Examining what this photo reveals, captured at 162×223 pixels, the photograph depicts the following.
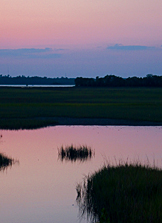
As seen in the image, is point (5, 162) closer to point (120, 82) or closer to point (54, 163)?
point (54, 163)

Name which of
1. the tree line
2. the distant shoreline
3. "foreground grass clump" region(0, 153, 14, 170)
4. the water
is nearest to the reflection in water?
"foreground grass clump" region(0, 153, 14, 170)

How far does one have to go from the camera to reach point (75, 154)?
18.0 m

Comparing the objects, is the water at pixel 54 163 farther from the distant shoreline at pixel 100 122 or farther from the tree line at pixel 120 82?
the tree line at pixel 120 82

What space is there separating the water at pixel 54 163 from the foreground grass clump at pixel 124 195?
496 mm

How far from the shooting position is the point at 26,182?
13672 millimetres


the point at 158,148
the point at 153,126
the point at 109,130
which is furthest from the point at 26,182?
the point at 153,126

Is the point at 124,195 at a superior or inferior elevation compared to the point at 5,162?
superior

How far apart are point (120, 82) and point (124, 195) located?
4717 inches

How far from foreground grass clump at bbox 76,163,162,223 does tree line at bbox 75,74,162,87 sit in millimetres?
112036

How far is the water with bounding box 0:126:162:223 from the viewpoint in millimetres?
A: 10961

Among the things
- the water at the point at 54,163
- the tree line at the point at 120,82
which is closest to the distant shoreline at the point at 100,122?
the water at the point at 54,163

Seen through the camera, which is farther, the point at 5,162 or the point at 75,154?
A: the point at 75,154

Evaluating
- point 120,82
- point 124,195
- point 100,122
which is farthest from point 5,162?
point 120,82

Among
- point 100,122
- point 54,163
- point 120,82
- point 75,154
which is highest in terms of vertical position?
point 120,82
